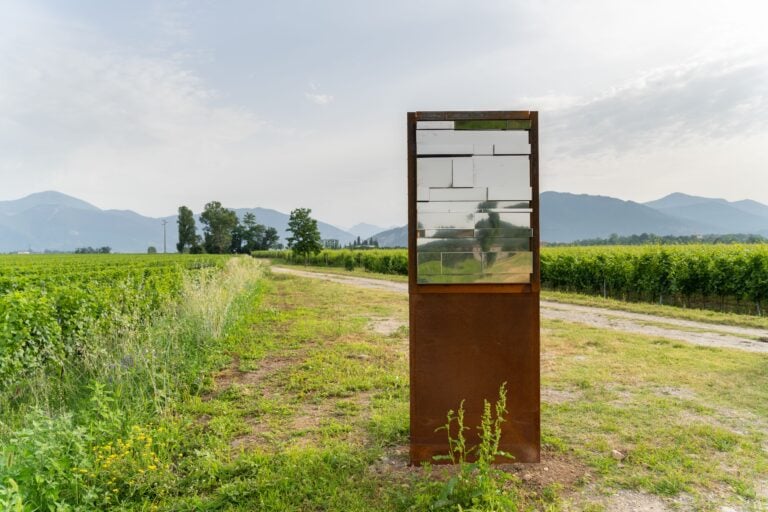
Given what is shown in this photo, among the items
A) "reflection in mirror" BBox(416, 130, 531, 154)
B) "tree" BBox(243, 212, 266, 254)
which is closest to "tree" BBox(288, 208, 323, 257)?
"reflection in mirror" BBox(416, 130, 531, 154)

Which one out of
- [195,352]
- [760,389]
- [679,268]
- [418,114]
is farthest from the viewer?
[679,268]

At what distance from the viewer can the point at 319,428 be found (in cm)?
429

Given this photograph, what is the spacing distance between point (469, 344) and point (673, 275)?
14.2 m

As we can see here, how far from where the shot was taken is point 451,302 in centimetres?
346

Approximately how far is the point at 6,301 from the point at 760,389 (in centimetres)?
886

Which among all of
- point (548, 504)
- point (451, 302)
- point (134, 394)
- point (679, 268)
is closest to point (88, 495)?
point (134, 394)

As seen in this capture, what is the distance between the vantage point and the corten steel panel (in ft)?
11.3

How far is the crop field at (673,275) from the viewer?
1329 centimetres

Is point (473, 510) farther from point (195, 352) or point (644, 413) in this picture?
point (195, 352)

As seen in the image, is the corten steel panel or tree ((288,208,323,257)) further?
tree ((288,208,323,257))

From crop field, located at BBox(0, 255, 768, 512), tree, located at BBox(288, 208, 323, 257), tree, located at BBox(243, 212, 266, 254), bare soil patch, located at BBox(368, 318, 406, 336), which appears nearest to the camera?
crop field, located at BBox(0, 255, 768, 512)

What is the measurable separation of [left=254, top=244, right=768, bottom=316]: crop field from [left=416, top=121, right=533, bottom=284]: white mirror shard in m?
13.2

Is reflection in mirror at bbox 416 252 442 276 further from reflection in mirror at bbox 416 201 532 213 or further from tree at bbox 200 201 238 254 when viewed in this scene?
tree at bbox 200 201 238 254

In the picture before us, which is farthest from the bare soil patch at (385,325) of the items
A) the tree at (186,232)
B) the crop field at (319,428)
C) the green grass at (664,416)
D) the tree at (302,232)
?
the tree at (186,232)
